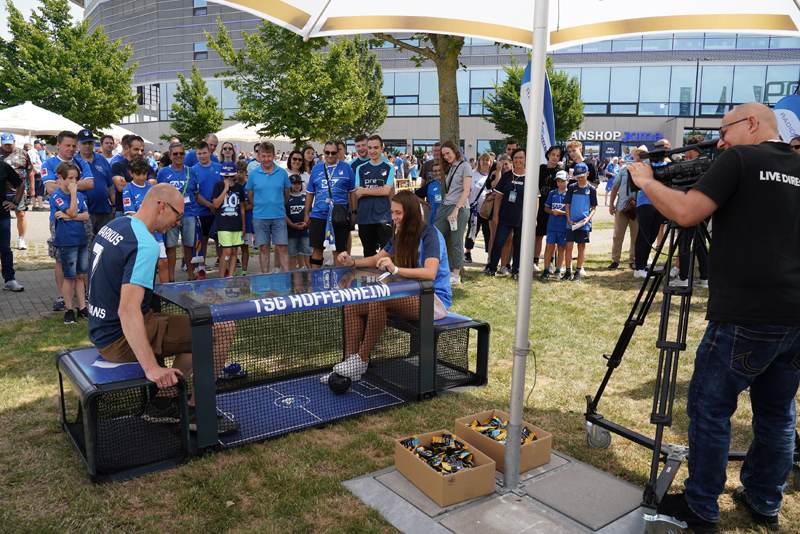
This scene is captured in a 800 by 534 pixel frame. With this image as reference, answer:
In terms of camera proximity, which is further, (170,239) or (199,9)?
(199,9)

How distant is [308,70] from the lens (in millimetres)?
25062

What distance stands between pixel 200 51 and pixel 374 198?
48.9m

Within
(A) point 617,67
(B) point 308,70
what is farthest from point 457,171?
(A) point 617,67

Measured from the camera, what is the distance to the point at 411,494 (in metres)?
3.22

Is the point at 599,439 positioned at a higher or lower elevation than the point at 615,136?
lower

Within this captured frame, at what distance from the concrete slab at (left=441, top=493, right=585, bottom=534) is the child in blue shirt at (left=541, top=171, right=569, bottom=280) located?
6539mm

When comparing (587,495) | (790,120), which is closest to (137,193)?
(587,495)

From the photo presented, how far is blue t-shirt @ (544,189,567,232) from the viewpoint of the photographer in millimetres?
9328

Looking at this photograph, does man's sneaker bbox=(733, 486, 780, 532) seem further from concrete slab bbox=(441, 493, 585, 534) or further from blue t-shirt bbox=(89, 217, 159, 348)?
blue t-shirt bbox=(89, 217, 159, 348)

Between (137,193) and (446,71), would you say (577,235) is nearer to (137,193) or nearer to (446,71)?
(446,71)

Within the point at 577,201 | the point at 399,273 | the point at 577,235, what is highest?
the point at 577,201

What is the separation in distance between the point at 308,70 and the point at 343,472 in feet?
78.7

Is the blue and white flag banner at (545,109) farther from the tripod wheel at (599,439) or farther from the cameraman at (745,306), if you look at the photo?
the tripod wheel at (599,439)

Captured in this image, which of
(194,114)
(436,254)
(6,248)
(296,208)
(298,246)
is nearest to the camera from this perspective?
(436,254)
